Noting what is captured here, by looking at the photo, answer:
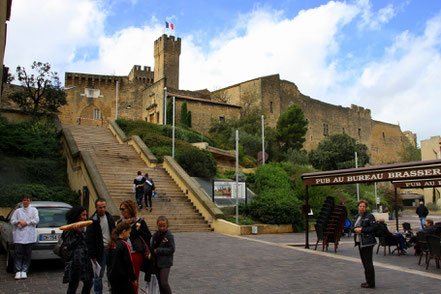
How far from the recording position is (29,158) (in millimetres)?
20516

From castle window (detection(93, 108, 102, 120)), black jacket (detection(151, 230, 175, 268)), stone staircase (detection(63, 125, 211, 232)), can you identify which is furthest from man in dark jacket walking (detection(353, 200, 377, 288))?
castle window (detection(93, 108, 102, 120))

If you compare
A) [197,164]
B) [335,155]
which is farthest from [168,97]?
[197,164]

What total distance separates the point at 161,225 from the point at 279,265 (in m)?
4.55

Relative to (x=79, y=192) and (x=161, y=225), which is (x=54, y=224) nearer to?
(x=161, y=225)

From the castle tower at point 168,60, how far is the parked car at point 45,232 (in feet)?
139

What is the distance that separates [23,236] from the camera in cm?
746

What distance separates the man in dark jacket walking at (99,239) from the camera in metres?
5.52

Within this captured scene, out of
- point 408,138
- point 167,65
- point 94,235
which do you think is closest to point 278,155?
point 167,65

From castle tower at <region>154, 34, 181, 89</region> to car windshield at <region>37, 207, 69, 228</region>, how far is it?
42.4m

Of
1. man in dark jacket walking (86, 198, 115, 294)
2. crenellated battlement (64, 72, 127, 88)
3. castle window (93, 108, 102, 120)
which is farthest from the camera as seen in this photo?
crenellated battlement (64, 72, 127, 88)

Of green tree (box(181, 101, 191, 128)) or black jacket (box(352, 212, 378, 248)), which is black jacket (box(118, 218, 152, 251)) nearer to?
black jacket (box(352, 212, 378, 248))

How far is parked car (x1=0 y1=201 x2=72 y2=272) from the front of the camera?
781 cm

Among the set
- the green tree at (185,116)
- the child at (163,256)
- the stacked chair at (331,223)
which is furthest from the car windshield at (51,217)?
the green tree at (185,116)

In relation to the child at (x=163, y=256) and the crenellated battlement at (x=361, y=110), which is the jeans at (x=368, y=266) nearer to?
the child at (x=163, y=256)
